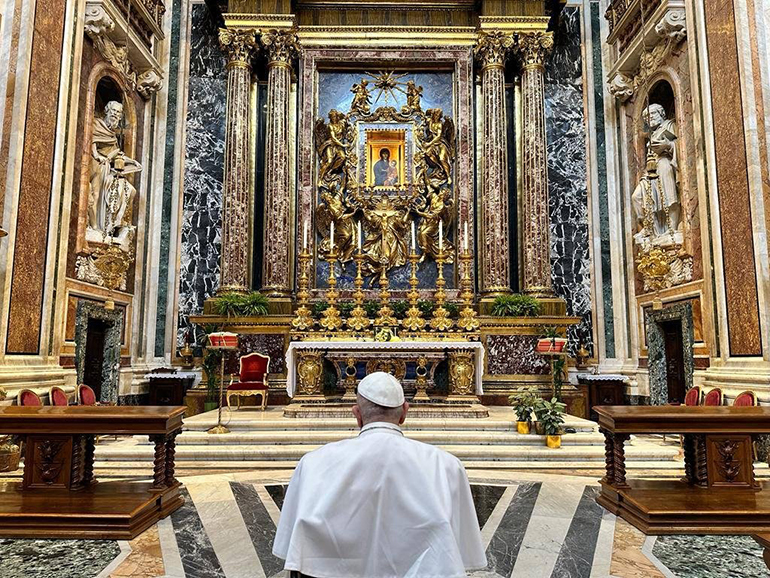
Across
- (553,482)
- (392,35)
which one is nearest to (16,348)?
(553,482)

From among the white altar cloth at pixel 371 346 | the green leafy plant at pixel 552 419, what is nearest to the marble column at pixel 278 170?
the white altar cloth at pixel 371 346

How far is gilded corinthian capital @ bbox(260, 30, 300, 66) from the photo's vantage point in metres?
11.9

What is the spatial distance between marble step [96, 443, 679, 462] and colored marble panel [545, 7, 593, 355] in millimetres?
4939

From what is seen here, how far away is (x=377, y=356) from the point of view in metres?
8.65

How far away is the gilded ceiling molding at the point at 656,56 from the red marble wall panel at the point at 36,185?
9305 mm

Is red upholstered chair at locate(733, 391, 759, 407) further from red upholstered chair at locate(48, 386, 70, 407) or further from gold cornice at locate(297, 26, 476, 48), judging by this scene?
gold cornice at locate(297, 26, 476, 48)

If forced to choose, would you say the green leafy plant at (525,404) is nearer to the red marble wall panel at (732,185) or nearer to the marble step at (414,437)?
the marble step at (414,437)

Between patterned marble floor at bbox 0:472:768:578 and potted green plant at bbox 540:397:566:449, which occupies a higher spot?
potted green plant at bbox 540:397:566:449

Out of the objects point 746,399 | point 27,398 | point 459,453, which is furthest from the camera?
point 459,453

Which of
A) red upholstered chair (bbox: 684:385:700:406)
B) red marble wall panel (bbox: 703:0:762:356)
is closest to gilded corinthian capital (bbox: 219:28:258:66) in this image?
red marble wall panel (bbox: 703:0:762:356)

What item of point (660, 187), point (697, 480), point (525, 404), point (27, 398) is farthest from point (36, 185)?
point (660, 187)

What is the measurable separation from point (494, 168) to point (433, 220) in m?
1.58

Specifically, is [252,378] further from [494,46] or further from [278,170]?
[494,46]

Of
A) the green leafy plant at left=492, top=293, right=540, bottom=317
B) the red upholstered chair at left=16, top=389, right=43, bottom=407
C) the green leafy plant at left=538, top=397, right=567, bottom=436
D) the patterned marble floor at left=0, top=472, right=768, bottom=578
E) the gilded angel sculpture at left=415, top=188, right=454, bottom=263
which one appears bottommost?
the patterned marble floor at left=0, top=472, right=768, bottom=578
